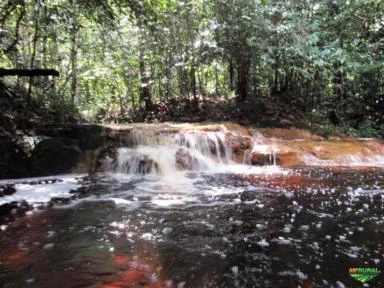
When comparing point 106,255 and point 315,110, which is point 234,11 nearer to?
point 315,110

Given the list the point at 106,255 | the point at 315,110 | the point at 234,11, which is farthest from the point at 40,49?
the point at 106,255

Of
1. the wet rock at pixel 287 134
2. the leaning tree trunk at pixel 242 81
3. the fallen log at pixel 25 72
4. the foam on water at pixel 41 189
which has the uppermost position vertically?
the leaning tree trunk at pixel 242 81

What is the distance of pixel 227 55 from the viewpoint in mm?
11500

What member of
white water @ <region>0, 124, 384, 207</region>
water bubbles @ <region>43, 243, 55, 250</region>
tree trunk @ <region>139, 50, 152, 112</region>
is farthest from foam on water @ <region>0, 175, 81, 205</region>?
tree trunk @ <region>139, 50, 152, 112</region>

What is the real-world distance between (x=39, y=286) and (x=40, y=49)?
9841 millimetres

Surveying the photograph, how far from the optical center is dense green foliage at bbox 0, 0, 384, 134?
1019 cm

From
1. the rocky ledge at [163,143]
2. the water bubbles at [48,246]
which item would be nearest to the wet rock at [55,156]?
the rocky ledge at [163,143]

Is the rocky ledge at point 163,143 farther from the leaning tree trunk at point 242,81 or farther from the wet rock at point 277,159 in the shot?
the leaning tree trunk at point 242,81

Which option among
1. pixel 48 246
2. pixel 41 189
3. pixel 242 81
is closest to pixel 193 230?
pixel 48 246

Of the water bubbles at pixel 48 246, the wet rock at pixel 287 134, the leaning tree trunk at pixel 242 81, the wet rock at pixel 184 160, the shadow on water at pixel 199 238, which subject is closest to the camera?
the shadow on water at pixel 199 238

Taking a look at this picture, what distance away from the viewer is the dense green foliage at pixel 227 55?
1019 cm

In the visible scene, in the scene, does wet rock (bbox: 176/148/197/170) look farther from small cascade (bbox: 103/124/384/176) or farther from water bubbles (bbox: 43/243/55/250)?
water bubbles (bbox: 43/243/55/250)

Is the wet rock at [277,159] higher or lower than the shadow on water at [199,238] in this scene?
higher

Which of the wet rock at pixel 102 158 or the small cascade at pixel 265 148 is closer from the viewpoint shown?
the wet rock at pixel 102 158
